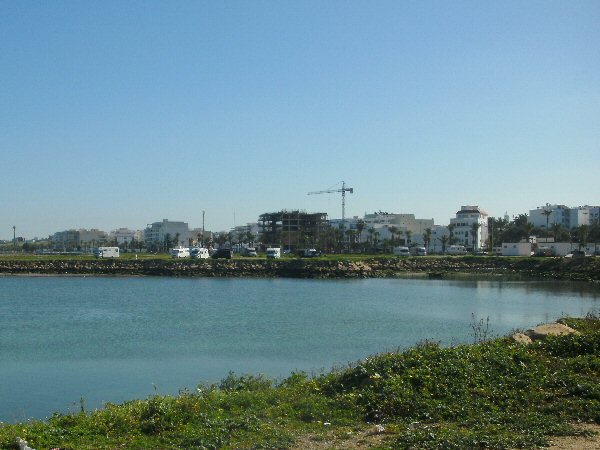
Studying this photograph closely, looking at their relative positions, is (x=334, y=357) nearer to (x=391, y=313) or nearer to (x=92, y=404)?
(x=92, y=404)

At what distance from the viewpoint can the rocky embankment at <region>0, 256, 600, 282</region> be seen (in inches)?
3265

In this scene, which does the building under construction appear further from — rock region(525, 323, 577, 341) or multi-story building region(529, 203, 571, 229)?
rock region(525, 323, 577, 341)

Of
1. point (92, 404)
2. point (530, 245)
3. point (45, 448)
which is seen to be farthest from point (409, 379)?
point (530, 245)

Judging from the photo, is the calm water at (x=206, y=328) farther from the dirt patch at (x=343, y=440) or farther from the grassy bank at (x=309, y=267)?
the grassy bank at (x=309, y=267)

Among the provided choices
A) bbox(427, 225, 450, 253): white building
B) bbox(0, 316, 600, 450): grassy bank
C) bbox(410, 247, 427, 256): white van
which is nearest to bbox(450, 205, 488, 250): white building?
bbox(427, 225, 450, 253): white building

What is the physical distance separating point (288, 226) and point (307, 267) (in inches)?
3087

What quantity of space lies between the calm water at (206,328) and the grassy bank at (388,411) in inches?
208

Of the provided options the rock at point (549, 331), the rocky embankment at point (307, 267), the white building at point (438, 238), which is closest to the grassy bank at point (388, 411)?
the rock at point (549, 331)

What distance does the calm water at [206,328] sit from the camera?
19.5 metres

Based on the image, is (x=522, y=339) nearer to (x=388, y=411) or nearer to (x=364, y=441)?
(x=388, y=411)

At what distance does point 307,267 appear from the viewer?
8600 cm

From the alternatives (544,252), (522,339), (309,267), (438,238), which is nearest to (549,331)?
(522,339)

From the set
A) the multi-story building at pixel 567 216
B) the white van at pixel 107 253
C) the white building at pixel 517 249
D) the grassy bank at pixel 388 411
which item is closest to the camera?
the grassy bank at pixel 388 411

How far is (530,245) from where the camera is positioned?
335 ft
